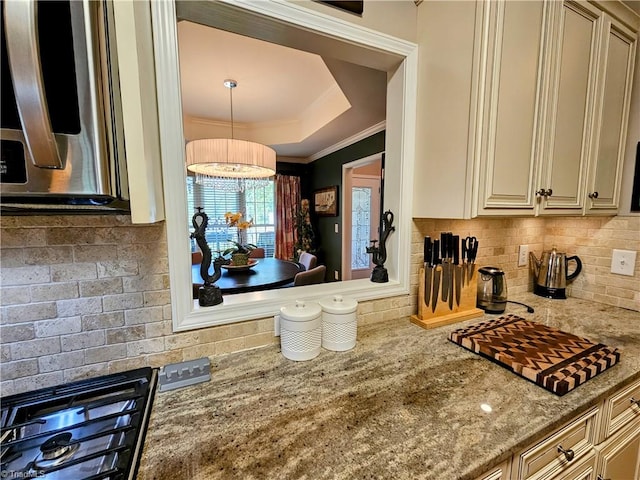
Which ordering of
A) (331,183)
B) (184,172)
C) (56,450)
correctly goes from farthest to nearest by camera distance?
(331,183), (184,172), (56,450)

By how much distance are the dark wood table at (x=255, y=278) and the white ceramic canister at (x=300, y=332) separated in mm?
963

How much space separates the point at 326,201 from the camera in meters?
4.54

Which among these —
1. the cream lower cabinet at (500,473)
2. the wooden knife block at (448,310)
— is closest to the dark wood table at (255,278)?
the wooden knife block at (448,310)

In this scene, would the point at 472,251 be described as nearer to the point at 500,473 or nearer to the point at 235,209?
the point at 500,473

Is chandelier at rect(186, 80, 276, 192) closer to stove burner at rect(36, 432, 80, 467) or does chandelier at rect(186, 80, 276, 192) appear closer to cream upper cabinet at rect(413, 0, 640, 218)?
cream upper cabinet at rect(413, 0, 640, 218)

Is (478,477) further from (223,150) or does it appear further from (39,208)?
(223,150)

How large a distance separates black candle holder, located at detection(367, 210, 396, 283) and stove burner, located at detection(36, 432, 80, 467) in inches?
44.5

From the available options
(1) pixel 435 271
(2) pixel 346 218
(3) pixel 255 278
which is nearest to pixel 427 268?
(1) pixel 435 271

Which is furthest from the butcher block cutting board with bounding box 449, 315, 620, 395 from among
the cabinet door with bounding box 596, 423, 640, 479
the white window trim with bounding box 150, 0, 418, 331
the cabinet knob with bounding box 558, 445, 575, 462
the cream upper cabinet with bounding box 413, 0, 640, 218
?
the cream upper cabinet with bounding box 413, 0, 640, 218

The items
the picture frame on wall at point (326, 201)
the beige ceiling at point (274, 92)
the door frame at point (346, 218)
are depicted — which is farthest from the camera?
the picture frame on wall at point (326, 201)

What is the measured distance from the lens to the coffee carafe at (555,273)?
169cm

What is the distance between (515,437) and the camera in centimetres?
67

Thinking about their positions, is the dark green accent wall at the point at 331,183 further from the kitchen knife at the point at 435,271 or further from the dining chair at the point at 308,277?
the kitchen knife at the point at 435,271

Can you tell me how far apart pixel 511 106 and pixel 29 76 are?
4.64 feet
